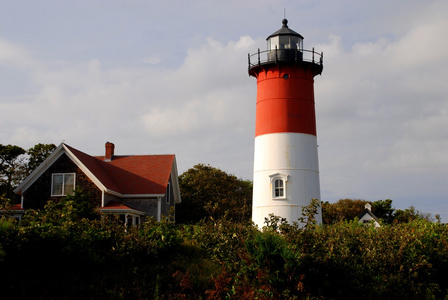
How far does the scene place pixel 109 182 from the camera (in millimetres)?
26703

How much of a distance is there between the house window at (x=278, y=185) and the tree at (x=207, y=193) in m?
13.9

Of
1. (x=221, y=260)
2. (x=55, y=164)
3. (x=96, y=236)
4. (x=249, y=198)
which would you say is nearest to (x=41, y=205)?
(x=55, y=164)

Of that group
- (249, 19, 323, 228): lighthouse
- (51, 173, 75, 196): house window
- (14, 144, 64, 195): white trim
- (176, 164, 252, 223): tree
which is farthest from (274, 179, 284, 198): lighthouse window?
(176, 164, 252, 223): tree

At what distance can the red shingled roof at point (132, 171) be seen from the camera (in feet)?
87.3

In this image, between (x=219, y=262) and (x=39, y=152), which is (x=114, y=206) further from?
(x=39, y=152)

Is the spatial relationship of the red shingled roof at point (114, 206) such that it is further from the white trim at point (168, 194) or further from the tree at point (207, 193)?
the tree at point (207, 193)

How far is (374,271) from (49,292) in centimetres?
807

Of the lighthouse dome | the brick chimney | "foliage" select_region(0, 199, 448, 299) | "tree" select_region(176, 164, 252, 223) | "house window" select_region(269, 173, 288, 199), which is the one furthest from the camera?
"tree" select_region(176, 164, 252, 223)

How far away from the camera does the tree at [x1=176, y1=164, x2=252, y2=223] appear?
37.1m

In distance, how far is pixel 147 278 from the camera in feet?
42.6

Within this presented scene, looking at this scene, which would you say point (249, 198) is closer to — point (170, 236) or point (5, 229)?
point (170, 236)

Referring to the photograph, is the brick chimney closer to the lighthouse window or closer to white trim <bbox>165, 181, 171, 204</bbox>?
white trim <bbox>165, 181, 171, 204</bbox>

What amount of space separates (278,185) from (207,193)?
15.9 meters

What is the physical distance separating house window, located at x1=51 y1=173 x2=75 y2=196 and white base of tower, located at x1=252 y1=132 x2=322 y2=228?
362 inches
